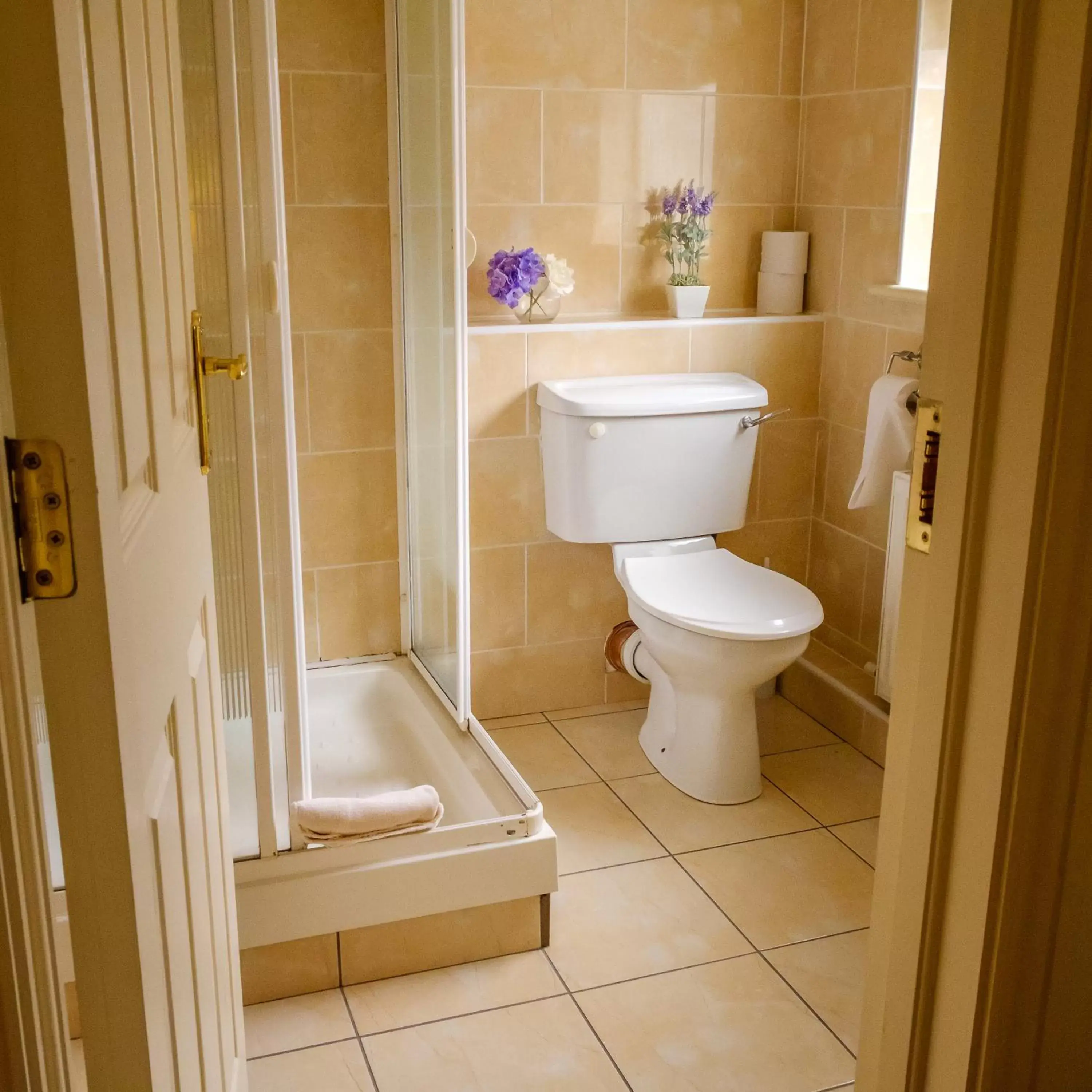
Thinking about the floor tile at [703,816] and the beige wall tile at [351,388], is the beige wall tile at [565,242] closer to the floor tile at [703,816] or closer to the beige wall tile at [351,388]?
the beige wall tile at [351,388]

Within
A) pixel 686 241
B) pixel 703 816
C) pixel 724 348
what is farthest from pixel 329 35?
pixel 703 816

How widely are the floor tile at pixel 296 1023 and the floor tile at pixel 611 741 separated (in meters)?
0.96

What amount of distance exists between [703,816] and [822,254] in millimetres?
1470

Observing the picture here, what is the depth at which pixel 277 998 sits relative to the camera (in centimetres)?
204

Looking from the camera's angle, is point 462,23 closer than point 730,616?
Yes

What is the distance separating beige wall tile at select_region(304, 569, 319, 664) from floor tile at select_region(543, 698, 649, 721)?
63cm

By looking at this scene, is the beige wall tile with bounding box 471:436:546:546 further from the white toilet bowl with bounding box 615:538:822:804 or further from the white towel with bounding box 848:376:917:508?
the white towel with bounding box 848:376:917:508

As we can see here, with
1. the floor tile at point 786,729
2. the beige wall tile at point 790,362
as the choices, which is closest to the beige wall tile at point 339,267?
the beige wall tile at point 790,362

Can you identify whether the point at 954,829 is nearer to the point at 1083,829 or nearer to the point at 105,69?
the point at 1083,829

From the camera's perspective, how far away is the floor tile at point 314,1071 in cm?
183

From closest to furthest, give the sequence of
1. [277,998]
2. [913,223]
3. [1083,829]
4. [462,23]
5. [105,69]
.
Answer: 1. [105,69]
2. [1083,829]
3. [277,998]
4. [462,23]
5. [913,223]

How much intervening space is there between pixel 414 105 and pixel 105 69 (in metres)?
1.74

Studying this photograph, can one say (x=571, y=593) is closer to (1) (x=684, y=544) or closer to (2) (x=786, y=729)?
(1) (x=684, y=544)

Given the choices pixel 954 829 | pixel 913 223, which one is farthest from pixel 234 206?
pixel 913 223
